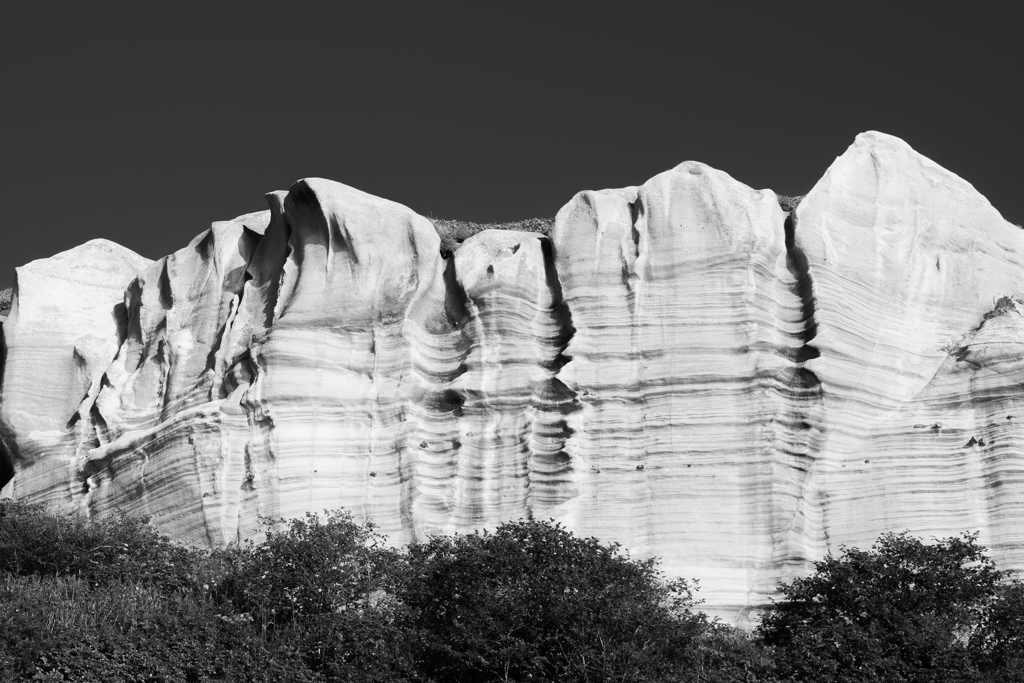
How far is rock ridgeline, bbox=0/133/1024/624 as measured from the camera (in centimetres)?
3575

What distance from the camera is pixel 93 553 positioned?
3541cm

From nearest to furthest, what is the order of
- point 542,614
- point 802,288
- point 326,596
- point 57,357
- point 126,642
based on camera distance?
1. point 542,614
2. point 126,642
3. point 326,596
4. point 802,288
5. point 57,357

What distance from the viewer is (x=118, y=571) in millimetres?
34875

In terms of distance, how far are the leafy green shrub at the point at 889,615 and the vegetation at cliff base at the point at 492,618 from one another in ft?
0.12

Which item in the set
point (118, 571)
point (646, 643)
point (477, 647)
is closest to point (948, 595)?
point (646, 643)

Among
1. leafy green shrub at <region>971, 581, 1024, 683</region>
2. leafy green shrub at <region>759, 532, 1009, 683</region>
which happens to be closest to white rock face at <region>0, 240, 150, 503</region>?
leafy green shrub at <region>759, 532, 1009, 683</region>

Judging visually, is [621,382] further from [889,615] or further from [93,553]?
[93,553]

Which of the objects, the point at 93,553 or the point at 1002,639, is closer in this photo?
the point at 1002,639

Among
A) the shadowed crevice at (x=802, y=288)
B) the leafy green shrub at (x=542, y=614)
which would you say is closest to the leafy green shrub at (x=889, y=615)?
the leafy green shrub at (x=542, y=614)

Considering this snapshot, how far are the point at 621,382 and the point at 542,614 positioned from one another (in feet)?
25.4

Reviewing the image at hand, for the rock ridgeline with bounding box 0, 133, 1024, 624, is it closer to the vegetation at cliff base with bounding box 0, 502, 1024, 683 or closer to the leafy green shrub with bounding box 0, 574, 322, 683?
the vegetation at cliff base with bounding box 0, 502, 1024, 683

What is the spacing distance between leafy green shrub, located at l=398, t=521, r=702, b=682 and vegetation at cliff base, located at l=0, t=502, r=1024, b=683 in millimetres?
31

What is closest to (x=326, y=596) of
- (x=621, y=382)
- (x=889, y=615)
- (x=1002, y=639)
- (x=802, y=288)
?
(x=621, y=382)

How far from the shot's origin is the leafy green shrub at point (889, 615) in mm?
30922
